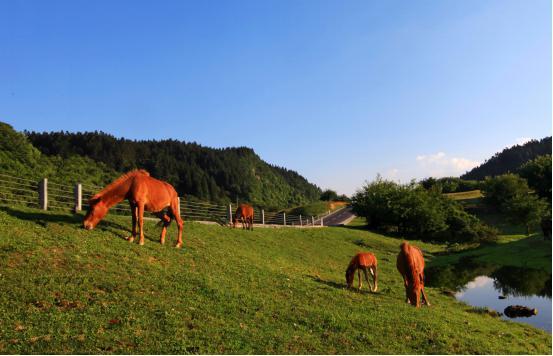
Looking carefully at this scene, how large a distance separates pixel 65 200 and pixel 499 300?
36173 mm

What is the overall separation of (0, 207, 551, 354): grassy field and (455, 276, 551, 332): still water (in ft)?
9.42

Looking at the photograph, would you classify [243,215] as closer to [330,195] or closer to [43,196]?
[43,196]

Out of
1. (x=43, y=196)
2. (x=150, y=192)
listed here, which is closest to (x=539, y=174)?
(x=150, y=192)

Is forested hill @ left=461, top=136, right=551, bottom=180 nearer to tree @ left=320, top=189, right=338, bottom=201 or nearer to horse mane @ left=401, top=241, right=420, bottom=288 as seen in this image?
tree @ left=320, top=189, right=338, bottom=201

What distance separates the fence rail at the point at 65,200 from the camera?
1835cm

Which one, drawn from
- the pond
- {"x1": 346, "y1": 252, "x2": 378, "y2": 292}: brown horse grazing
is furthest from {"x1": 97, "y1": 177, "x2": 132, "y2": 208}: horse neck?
the pond

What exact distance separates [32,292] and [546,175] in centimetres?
7933

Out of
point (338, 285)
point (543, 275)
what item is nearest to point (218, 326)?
point (338, 285)

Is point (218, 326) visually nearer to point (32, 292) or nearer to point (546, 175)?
point (32, 292)

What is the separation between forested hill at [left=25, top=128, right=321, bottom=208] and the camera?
126 m

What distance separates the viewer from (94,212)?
15.3m

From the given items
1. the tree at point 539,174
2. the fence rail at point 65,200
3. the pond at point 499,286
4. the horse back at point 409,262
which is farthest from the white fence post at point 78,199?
the tree at point 539,174

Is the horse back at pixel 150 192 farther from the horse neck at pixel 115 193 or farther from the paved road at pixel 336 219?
the paved road at pixel 336 219

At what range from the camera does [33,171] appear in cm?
4819
